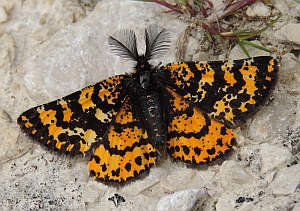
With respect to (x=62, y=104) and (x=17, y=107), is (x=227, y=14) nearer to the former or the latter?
(x=62, y=104)

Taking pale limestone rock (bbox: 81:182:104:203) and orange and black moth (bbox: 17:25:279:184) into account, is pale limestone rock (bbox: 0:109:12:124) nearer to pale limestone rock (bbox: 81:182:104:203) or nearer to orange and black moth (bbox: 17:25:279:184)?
orange and black moth (bbox: 17:25:279:184)

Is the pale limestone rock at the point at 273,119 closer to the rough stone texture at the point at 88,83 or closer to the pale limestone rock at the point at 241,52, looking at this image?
the rough stone texture at the point at 88,83

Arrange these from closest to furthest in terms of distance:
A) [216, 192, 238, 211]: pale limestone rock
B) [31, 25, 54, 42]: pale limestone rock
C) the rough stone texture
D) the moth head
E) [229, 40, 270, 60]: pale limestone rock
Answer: [216, 192, 238, 211]: pale limestone rock < the rough stone texture < the moth head < [229, 40, 270, 60]: pale limestone rock < [31, 25, 54, 42]: pale limestone rock

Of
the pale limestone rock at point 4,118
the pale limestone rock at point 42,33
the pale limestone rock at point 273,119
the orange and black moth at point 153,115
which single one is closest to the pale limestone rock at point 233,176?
the orange and black moth at point 153,115

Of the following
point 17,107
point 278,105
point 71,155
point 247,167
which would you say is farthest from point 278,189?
point 17,107

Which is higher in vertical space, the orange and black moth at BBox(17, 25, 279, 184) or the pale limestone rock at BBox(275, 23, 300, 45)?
the pale limestone rock at BBox(275, 23, 300, 45)

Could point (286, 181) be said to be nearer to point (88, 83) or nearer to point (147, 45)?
point (147, 45)

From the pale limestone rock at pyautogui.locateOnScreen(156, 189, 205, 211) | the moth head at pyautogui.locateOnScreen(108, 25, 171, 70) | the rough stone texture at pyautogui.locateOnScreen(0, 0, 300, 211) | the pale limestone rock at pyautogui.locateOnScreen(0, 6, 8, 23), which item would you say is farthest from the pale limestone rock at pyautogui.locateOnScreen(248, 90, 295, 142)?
the pale limestone rock at pyautogui.locateOnScreen(0, 6, 8, 23)
